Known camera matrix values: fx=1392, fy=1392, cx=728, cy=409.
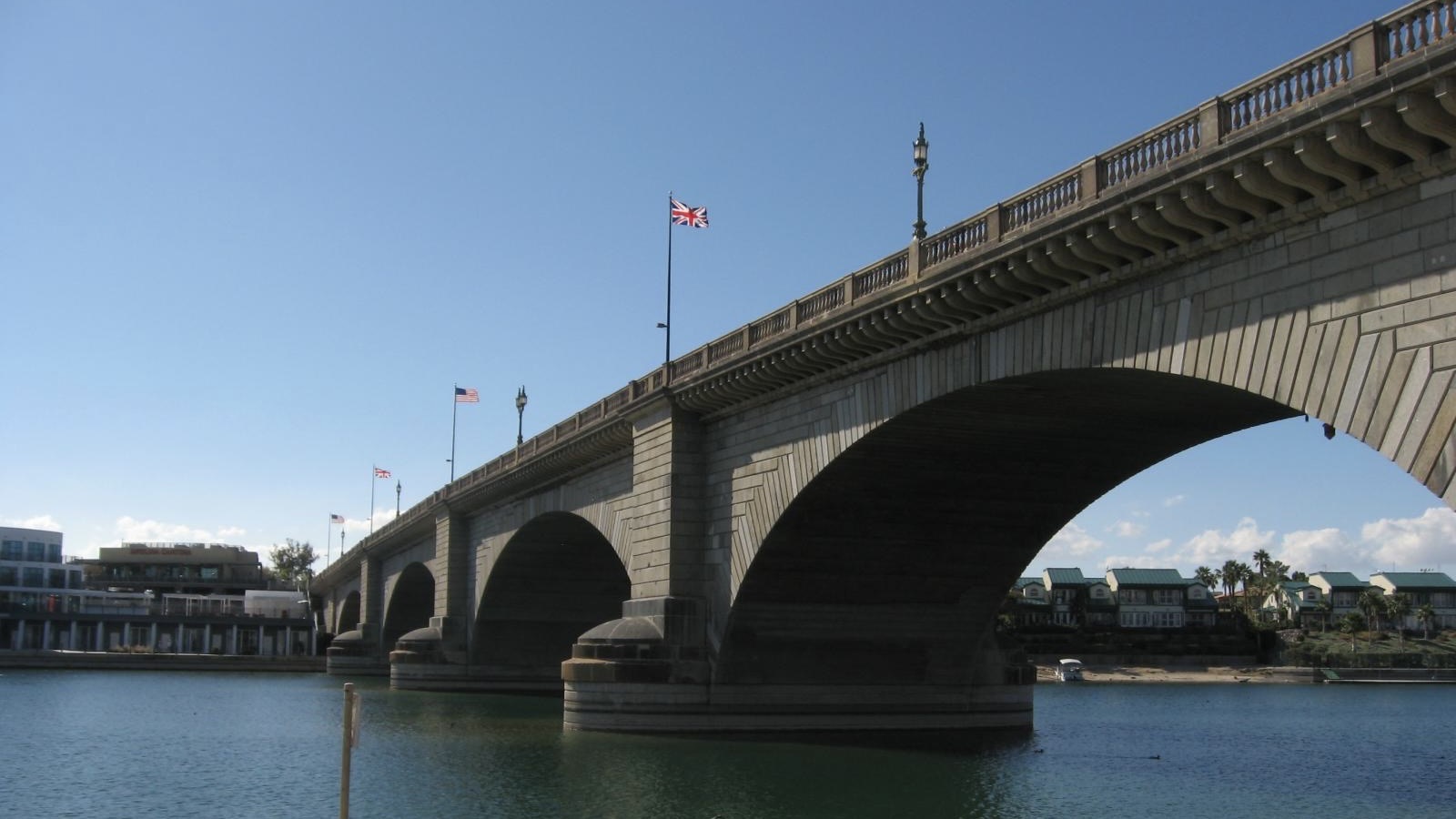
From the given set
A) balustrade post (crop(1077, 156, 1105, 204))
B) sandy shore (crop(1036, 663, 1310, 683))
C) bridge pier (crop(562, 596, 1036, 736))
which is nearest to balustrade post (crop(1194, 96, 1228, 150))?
balustrade post (crop(1077, 156, 1105, 204))

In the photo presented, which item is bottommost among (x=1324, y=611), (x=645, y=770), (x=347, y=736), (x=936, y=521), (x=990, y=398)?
(x=645, y=770)

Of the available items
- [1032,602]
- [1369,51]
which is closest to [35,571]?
[1032,602]

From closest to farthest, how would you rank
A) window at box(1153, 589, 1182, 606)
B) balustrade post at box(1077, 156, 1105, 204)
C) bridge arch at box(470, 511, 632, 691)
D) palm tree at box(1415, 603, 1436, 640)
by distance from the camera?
balustrade post at box(1077, 156, 1105, 204)
bridge arch at box(470, 511, 632, 691)
palm tree at box(1415, 603, 1436, 640)
window at box(1153, 589, 1182, 606)

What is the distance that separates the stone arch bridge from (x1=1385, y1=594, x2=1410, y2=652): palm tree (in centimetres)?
10339

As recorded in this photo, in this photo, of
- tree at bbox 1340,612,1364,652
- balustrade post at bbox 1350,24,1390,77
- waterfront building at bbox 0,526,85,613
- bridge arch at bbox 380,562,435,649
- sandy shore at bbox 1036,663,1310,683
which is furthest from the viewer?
tree at bbox 1340,612,1364,652

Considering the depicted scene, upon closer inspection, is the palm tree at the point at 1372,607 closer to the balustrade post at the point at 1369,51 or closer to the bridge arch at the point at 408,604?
the bridge arch at the point at 408,604

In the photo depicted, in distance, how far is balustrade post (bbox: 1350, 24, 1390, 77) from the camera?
1847cm

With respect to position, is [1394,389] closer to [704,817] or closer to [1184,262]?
[1184,262]

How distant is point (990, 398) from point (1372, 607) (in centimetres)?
11704

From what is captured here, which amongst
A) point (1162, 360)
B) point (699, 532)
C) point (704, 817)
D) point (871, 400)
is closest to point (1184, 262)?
point (1162, 360)

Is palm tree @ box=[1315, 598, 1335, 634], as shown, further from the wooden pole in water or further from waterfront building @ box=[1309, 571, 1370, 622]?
the wooden pole in water

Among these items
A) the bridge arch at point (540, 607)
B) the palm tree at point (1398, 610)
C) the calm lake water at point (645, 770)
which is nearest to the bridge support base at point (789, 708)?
the calm lake water at point (645, 770)

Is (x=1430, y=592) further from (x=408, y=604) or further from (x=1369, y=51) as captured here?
(x=1369, y=51)

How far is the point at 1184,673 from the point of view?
361 ft
